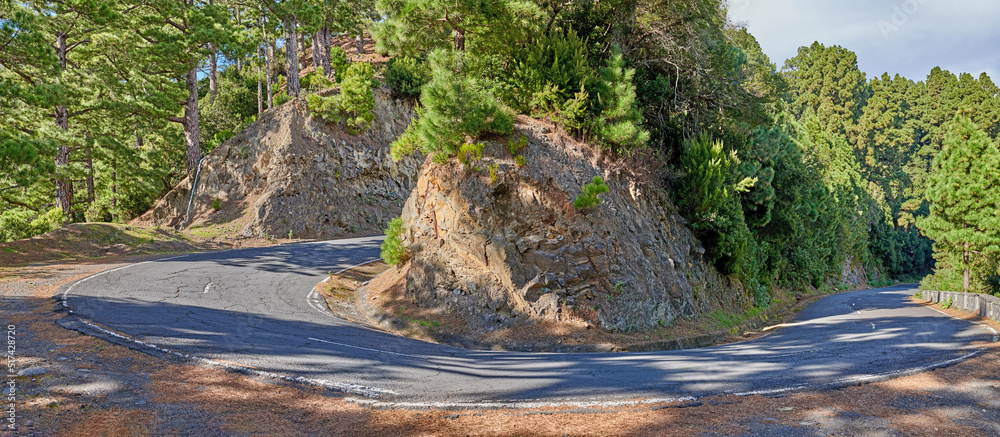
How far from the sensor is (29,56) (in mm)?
16094

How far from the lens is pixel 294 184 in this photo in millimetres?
25656

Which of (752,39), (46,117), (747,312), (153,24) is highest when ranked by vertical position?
(752,39)

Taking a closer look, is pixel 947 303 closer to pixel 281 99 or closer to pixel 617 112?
pixel 617 112

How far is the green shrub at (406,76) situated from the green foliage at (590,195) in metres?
19.8

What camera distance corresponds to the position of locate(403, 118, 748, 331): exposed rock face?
12.0 m

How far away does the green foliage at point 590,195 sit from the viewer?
1257 centimetres

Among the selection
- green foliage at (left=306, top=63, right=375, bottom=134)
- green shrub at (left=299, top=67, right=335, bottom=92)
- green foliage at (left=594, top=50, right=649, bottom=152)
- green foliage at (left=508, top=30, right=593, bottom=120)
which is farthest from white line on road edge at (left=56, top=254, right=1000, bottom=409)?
green shrub at (left=299, top=67, right=335, bottom=92)

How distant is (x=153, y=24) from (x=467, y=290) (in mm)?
23184

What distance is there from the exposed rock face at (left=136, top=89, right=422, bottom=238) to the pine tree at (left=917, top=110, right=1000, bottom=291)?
2652 cm

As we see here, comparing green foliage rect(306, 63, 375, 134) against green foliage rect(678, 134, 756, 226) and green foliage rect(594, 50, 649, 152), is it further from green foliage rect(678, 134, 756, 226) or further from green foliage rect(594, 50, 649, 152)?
green foliage rect(678, 134, 756, 226)

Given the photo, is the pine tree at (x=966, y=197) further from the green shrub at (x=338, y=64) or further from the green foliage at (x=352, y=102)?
the green shrub at (x=338, y=64)

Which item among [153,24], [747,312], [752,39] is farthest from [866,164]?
[153,24]

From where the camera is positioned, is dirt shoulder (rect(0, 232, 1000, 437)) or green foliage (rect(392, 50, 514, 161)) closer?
dirt shoulder (rect(0, 232, 1000, 437))

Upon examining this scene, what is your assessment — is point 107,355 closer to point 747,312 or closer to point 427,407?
point 427,407
